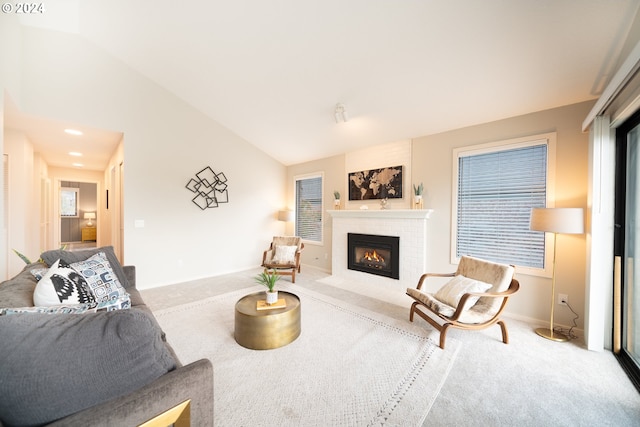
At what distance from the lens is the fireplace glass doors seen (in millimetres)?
4184

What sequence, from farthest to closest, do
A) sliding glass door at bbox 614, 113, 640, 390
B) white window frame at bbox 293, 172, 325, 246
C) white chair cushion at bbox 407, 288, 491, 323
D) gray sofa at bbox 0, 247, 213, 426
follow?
white window frame at bbox 293, 172, 325, 246, white chair cushion at bbox 407, 288, 491, 323, sliding glass door at bbox 614, 113, 640, 390, gray sofa at bbox 0, 247, 213, 426

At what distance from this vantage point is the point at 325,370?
6.65 ft

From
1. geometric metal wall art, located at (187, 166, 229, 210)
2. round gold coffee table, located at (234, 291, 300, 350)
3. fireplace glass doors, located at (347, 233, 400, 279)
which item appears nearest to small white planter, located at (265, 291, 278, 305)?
round gold coffee table, located at (234, 291, 300, 350)

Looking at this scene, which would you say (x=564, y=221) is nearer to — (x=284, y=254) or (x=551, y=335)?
(x=551, y=335)

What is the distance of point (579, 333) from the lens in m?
2.69

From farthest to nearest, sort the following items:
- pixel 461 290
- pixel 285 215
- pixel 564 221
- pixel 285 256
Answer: pixel 285 215
pixel 285 256
pixel 461 290
pixel 564 221

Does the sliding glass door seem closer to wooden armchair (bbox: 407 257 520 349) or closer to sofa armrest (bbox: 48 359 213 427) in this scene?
wooden armchair (bbox: 407 257 520 349)

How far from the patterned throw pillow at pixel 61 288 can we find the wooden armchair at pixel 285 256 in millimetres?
2804

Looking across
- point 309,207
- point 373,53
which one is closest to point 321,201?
point 309,207

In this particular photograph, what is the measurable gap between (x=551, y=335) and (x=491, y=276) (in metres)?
0.87

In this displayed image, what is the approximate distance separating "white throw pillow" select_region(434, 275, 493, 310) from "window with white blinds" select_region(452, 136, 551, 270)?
1046 millimetres

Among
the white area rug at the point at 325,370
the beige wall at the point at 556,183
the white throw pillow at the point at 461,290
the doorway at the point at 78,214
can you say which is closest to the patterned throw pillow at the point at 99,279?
the white area rug at the point at 325,370

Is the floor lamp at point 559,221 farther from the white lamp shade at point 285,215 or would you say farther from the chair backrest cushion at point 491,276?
the white lamp shade at point 285,215

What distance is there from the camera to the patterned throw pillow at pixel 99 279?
1.97 m
